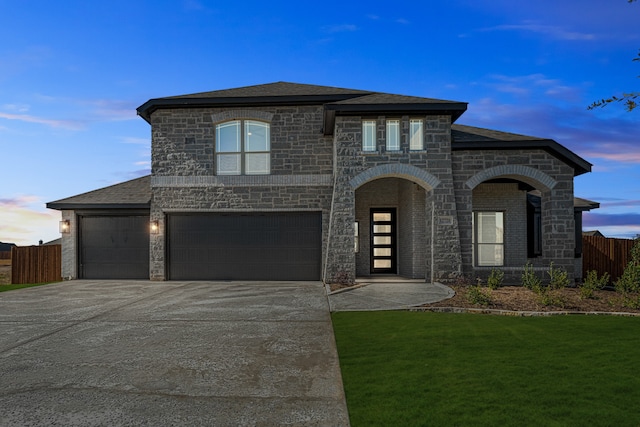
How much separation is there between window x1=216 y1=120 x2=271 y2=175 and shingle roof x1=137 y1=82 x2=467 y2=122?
0.83 metres

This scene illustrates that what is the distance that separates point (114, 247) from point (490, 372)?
1481cm

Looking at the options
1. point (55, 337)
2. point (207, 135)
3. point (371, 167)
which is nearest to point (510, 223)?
point (371, 167)

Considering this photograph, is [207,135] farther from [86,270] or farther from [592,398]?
[592,398]

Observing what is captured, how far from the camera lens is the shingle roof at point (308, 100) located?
12.9 meters

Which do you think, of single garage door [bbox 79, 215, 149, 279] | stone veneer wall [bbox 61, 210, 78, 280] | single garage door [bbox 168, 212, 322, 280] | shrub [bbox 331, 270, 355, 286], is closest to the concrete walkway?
shrub [bbox 331, 270, 355, 286]

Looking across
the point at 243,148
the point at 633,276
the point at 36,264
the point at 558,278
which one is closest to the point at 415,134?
the point at 558,278

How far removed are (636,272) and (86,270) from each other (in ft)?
60.0

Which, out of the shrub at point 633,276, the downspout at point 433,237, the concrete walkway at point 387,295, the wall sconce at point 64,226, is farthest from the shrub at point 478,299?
the wall sconce at point 64,226

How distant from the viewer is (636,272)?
436 inches

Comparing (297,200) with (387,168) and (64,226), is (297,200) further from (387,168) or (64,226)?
(64,226)

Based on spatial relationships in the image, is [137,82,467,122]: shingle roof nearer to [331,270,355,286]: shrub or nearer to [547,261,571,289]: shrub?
[331,270,355,286]: shrub

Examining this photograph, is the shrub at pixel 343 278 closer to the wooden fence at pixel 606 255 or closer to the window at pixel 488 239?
the window at pixel 488 239

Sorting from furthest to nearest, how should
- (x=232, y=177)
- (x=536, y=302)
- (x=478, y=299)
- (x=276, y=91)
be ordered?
1. (x=276, y=91)
2. (x=232, y=177)
3. (x=536, y=302)
4. (x=478, y=299)

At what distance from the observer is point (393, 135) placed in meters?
13.4
